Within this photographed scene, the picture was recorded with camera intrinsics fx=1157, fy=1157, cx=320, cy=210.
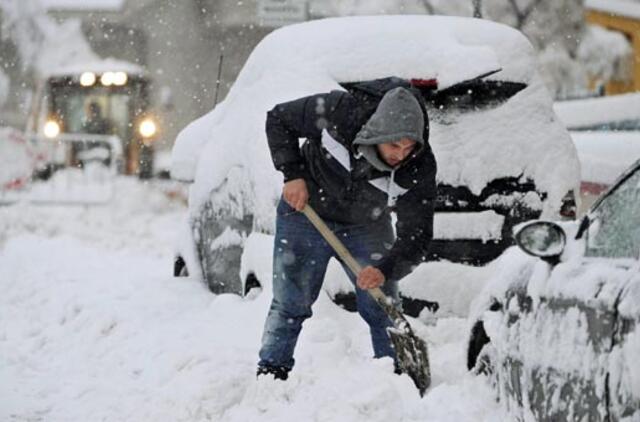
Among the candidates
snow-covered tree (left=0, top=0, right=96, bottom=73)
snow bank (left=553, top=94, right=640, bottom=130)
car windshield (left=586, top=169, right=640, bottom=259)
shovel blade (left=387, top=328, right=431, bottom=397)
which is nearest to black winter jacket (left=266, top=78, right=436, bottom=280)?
shovel blade (left=387, top=328, right=431, bottom=397)

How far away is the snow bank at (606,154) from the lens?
9.75 m

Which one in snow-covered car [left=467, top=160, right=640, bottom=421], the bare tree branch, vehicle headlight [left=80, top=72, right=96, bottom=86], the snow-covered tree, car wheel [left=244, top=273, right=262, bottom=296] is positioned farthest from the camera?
the snow-covered tree

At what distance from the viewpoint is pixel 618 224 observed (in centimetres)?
363

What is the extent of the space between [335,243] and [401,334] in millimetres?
507

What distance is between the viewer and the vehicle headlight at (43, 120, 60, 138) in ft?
71.4

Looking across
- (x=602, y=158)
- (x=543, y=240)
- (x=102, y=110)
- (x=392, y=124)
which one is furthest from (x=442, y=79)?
(x=102, y=110)

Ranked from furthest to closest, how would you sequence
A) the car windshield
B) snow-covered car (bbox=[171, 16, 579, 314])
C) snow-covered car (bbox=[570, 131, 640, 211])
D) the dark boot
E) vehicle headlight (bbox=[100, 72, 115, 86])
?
vehicle headlight (bbox=[100, 72, 115, 86])
snow-covered car (bbox=[570, 131, 640, 211])
snow-covered car (bbox=[171, 16, 579, 314])
the dark boot
the car windshield

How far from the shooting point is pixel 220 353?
19.9 ft

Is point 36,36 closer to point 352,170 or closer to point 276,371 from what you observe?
point 276,371

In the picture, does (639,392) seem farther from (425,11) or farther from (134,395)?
(425,11)

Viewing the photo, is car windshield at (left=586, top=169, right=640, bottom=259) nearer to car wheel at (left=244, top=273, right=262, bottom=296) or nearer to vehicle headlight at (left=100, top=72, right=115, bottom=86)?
car wheel at (left=244, top=273, right=262, bottom=296)

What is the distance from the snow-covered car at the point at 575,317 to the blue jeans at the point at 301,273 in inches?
42.6

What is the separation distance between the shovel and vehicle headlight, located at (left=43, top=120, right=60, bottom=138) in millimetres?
17235

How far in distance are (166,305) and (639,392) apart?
205 inches
